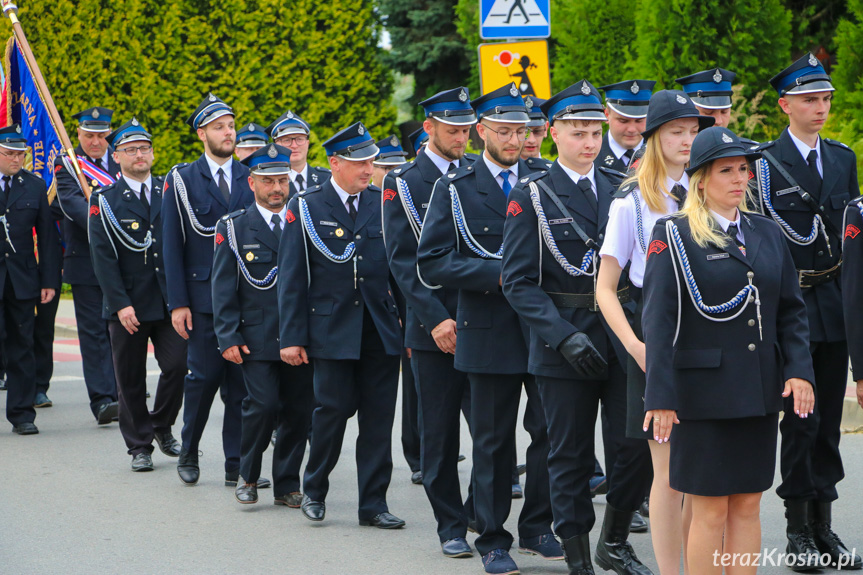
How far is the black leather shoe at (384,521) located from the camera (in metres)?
6.94

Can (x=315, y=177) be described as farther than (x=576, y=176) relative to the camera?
Yes

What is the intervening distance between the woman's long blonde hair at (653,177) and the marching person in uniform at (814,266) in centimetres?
109

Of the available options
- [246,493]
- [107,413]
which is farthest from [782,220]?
[107,413]

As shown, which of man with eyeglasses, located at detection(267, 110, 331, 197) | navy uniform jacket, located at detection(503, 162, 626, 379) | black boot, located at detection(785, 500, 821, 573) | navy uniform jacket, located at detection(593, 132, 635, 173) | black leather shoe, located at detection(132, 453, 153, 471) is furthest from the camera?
man with eyeglasses, located at detection(267, 110, 331, 197)

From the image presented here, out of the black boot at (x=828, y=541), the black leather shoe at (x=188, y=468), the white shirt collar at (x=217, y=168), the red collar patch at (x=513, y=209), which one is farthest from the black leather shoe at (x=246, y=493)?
the black boot at (x=828, y=541)

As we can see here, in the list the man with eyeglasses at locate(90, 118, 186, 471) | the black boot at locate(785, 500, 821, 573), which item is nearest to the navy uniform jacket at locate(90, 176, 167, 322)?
the man with eyeglasses at locate(90, 118, 186, 471)

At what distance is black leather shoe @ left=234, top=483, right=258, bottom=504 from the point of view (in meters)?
7.50

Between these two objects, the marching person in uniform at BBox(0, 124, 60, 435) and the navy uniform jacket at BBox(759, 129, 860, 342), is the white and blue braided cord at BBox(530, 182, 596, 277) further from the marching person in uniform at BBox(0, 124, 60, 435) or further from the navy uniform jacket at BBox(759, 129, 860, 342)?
the marching person in uniform at BBox(0, 124, 60, 435)

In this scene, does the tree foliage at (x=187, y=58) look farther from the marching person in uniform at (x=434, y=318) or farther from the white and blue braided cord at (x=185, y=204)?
the marching person in uniform at (x=434, y=318)

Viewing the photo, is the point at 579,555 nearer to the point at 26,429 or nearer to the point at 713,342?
the point at 713,342

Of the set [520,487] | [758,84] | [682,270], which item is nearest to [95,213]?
[520,487]

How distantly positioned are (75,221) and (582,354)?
696cm

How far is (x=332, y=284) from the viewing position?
7.10 metres

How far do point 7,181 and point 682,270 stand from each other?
7662 millimetres
